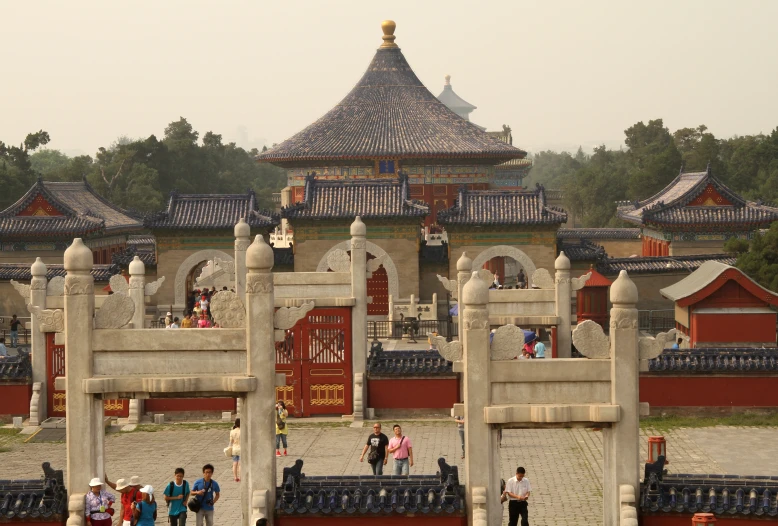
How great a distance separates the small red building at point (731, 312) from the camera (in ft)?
97.7

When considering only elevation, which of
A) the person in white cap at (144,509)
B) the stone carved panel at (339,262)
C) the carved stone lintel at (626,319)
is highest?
the stone carved panel at (339,262)

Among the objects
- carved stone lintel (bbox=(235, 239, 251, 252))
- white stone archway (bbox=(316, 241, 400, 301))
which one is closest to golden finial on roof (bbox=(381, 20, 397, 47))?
white stone archway (bbox=(316, 241, 400, 301))

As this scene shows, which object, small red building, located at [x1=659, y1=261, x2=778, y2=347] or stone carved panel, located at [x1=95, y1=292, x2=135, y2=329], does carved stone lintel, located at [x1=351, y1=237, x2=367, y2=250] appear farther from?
stone carved panel, located at [x1=95, y1=292, x2=135, y2=329]

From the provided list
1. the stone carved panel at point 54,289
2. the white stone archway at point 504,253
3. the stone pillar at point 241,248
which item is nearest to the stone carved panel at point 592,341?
the stone carved panel at point 54,289

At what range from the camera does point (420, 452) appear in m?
22.6

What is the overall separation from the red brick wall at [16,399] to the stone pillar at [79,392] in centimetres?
1081

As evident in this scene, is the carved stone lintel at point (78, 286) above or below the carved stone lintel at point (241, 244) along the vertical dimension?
below

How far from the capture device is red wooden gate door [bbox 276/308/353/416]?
25125 mm

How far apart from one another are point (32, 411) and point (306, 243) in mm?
18030

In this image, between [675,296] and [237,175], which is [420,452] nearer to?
[675,296]

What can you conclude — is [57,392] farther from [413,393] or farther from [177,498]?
[177,498]

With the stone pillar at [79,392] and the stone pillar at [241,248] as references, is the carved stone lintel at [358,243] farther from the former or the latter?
the stone pillar at [79,392]

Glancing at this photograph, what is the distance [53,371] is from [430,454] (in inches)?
316

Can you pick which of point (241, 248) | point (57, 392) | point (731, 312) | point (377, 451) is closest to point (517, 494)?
point (377, 451)
